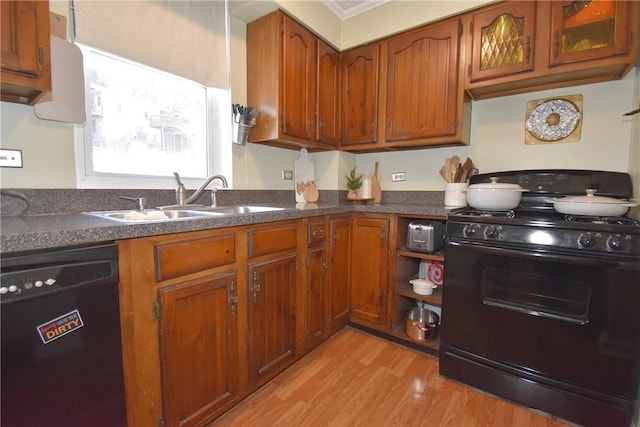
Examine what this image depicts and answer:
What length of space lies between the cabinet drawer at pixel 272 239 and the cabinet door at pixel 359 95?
3.76 ft

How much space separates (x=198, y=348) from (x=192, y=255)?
0.39 meters

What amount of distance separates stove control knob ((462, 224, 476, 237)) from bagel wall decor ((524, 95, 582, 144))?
0.92 m

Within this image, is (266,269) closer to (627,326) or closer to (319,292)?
(319,292)

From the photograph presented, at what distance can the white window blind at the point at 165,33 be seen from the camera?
1374mm

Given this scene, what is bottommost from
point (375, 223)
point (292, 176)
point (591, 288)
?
point (591, 288)

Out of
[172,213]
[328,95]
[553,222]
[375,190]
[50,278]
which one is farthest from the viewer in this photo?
[375,190]

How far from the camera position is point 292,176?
2463mm

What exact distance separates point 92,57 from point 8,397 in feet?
4.89

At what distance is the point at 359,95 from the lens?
2.33m

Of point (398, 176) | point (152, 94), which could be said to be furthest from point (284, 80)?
point (398, 176)

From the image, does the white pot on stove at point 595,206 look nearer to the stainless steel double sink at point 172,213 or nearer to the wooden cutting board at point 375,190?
the wooden cutting board at point 375,190

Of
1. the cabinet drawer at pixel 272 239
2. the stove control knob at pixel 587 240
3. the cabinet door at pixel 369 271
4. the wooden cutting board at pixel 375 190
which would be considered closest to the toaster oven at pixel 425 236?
the cabinet door at pixel 369 271

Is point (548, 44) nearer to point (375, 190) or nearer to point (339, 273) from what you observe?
point (375, 190)

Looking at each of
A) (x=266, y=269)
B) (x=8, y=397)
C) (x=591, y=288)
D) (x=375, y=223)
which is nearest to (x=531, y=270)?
(x=591, y=288)
